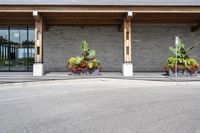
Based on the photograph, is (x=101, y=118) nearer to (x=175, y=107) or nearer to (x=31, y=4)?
(x=175, y=107)

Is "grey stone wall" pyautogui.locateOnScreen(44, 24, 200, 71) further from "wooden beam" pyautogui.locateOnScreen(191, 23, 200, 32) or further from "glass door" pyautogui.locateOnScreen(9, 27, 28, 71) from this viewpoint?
"glass door" pyautogui.locateOnScreen(9, 27, 28, 71)

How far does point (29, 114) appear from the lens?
7.49m

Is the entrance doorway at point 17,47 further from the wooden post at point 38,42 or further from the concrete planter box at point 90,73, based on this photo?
the concrete planter box at point 90,73

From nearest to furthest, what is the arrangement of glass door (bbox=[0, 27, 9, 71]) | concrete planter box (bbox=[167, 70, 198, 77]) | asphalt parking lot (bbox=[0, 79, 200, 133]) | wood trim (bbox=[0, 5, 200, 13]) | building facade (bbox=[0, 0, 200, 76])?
asphalt parking lot (bbox=[0, 79, 200, 133]), wood trim (bbox=[0, 5, 200, 13]), concrete planter box (bbox=[167, 70, 198, 77]), building facade (bbox=[0, 0, 200, 76]), glass door (bbox=[0, 27, 9, 71])

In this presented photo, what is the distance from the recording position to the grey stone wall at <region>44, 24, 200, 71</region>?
25734 mm

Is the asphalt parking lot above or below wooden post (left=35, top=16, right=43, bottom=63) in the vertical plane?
below

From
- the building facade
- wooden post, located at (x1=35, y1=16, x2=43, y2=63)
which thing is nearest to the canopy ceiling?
wooden post, located at (x1=35, y1=16, x2=43, y2=63)

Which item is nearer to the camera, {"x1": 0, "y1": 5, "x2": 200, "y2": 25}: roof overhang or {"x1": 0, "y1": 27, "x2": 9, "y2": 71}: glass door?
{"x1": 0, "y1": 5, "x2": 200, "y2": 25}: roof overhang

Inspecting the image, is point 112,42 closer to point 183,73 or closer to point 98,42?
point 98,42

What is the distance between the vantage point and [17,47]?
1033 inches

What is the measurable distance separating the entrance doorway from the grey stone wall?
65.1 inches

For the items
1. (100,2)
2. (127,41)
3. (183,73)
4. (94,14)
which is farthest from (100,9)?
(183,73)

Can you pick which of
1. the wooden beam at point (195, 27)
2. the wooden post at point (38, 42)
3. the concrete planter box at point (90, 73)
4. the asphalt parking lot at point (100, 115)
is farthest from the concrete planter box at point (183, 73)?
the asphalt parking lot at point (100, 115)

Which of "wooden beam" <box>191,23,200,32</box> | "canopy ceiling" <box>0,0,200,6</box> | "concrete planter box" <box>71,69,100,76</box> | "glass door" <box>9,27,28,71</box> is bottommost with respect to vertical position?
"concrete planter box" <box>71,69,100,76</box>
